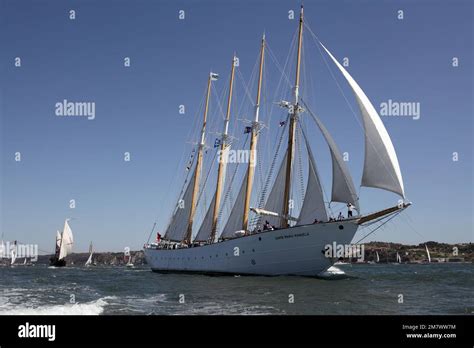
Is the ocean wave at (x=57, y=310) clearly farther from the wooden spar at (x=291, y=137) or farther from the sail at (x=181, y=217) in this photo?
the sail at (x=181, y=217)

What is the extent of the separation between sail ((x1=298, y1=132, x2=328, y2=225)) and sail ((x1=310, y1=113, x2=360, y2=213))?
4.45 feet

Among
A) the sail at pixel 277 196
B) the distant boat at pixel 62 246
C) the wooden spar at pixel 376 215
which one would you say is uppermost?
the sail at pixel 277 196

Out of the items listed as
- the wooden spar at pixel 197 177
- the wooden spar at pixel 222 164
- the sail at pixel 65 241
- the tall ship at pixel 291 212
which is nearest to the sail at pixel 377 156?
the tall ship at pixel 291 212

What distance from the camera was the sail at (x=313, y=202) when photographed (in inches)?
1565

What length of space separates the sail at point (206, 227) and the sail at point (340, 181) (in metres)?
23.9

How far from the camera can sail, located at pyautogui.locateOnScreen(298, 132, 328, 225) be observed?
39.8 meters

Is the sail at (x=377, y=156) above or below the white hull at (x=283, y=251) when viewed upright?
above

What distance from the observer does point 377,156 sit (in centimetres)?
3450

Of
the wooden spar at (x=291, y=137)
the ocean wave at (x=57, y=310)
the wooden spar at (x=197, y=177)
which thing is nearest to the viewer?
the ocean wave at (x=57, y=310)

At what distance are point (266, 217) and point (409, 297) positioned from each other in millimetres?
20751

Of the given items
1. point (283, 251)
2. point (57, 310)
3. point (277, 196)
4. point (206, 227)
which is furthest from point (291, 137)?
point (57, 310)

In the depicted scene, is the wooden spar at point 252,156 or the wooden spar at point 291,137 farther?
the wooden spar at point 252,156

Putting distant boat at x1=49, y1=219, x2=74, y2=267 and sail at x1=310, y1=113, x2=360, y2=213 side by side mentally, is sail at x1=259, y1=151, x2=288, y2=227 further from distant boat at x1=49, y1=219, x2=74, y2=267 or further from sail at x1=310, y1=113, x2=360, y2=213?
distant boat at x1=49, y1=219, x2=74, y2=267
